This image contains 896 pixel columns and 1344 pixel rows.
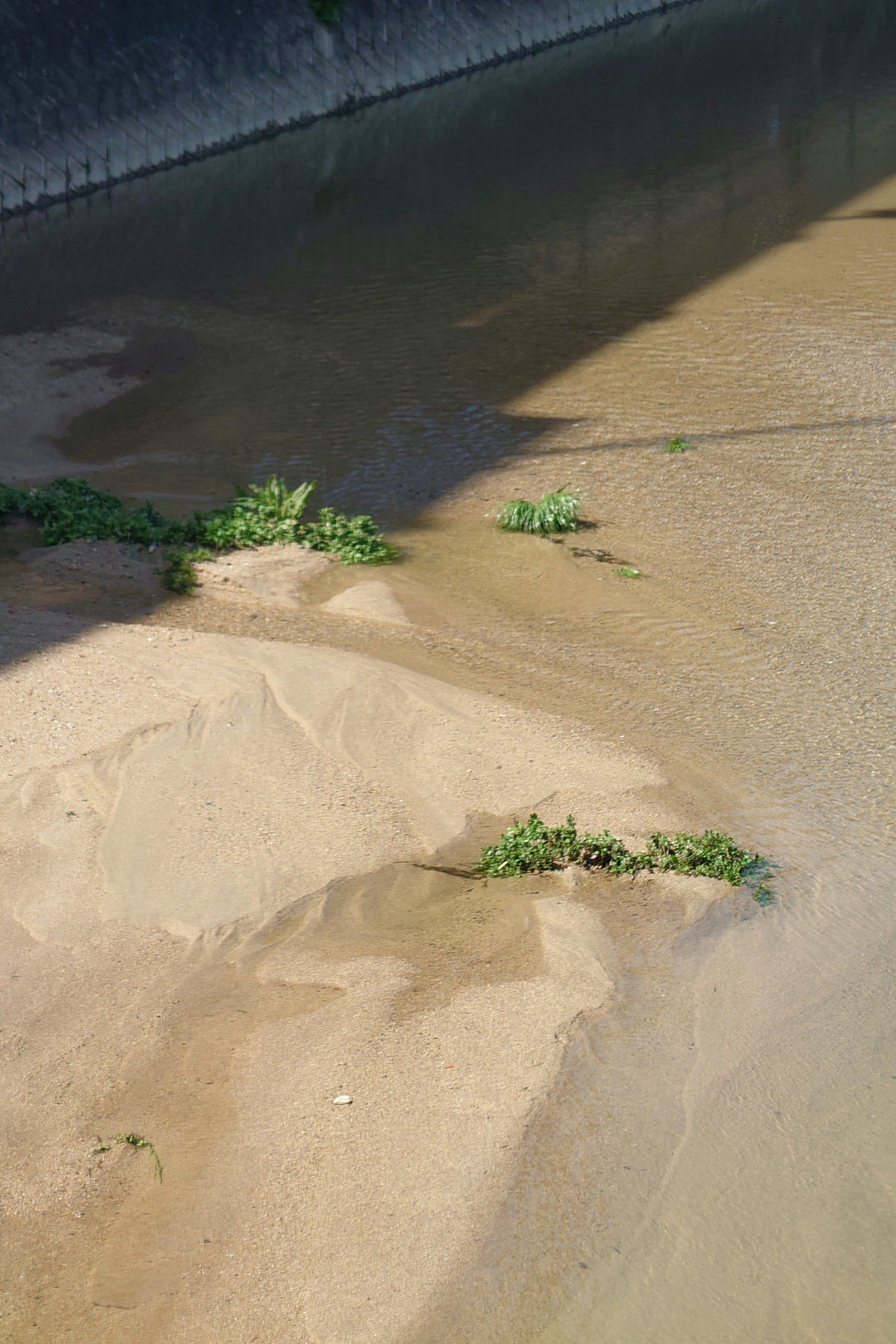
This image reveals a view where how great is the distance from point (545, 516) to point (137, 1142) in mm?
5124

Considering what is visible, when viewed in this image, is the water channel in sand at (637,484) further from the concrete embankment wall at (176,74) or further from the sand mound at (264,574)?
the concrete embankment wall at (176,74)

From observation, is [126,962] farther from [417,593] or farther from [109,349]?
[109,349]

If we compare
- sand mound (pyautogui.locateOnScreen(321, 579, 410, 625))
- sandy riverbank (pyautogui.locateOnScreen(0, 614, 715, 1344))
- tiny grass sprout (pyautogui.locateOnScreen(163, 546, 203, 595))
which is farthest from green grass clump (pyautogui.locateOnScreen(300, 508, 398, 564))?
sandy riverbank (pyautogui.locateOnScreen(0, 614, 715, 1344))

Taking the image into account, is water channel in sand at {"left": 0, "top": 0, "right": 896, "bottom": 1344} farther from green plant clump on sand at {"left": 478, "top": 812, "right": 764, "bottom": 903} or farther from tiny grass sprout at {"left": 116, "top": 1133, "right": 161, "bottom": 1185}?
tiny grass sprout at {"left": 116, "top": 1133, "right": 161, "bottom": 1185}

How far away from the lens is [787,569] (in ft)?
24.0

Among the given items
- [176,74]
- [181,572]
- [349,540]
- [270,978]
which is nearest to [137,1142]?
[270,978]

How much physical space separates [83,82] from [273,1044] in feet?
57.6

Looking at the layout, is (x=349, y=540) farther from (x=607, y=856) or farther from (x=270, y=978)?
(x=270, y=978)

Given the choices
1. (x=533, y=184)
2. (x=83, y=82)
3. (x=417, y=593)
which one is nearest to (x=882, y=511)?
(x=417, y=593)

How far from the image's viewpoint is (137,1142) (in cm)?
353

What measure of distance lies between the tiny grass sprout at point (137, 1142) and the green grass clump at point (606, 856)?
1618 millimetres

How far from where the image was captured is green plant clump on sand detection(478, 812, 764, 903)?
468 centimetres

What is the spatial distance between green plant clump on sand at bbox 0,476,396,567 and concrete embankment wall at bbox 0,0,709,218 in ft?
35.6

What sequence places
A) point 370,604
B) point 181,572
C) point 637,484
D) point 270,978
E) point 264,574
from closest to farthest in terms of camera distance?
1. point 270,978
2. point 370,604
3. point 181,572
4. point 264,574
5. point 637,484
